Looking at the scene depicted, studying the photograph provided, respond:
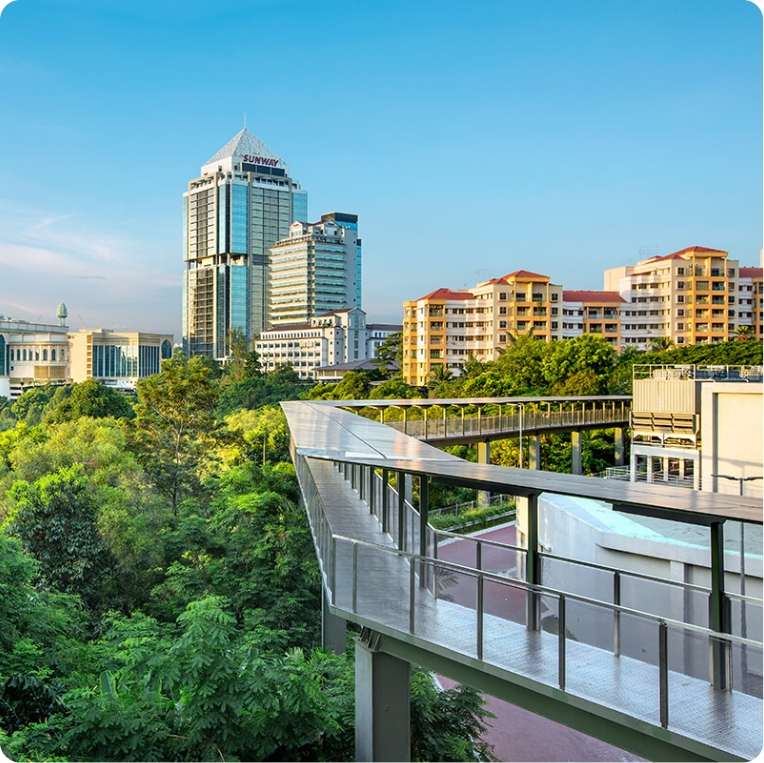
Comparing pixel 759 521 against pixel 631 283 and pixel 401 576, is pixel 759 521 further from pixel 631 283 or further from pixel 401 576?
pixel 631 283

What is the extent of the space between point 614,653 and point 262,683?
12.4 feet

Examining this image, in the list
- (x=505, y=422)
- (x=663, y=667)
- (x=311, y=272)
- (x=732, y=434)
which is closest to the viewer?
(x=663, y=667)

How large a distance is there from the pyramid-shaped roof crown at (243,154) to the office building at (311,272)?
18442mm

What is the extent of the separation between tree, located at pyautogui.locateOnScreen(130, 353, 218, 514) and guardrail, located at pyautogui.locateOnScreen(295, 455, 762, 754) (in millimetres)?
21567

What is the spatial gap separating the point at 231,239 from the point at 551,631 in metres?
130

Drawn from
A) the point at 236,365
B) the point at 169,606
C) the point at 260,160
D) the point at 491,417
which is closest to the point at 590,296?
the point at 236,365

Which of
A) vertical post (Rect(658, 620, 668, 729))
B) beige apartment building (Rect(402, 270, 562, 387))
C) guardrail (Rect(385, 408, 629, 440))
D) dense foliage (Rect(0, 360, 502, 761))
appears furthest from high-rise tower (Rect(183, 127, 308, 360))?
vertical post (Rect(658, 620, 668, 729))

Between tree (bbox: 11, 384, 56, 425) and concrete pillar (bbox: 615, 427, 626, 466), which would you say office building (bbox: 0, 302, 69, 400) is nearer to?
tree (bbox: 11, 384, 56, 425)

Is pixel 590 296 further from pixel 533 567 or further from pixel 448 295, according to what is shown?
pixel 533 567

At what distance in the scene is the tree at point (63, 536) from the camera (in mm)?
15125

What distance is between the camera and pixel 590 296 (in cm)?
7481

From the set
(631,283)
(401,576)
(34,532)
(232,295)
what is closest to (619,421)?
(34,532)

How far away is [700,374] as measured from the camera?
24688mm

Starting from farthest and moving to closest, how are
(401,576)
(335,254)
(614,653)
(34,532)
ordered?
(335,254)
(34,532)
(401,576)
(614,653)
